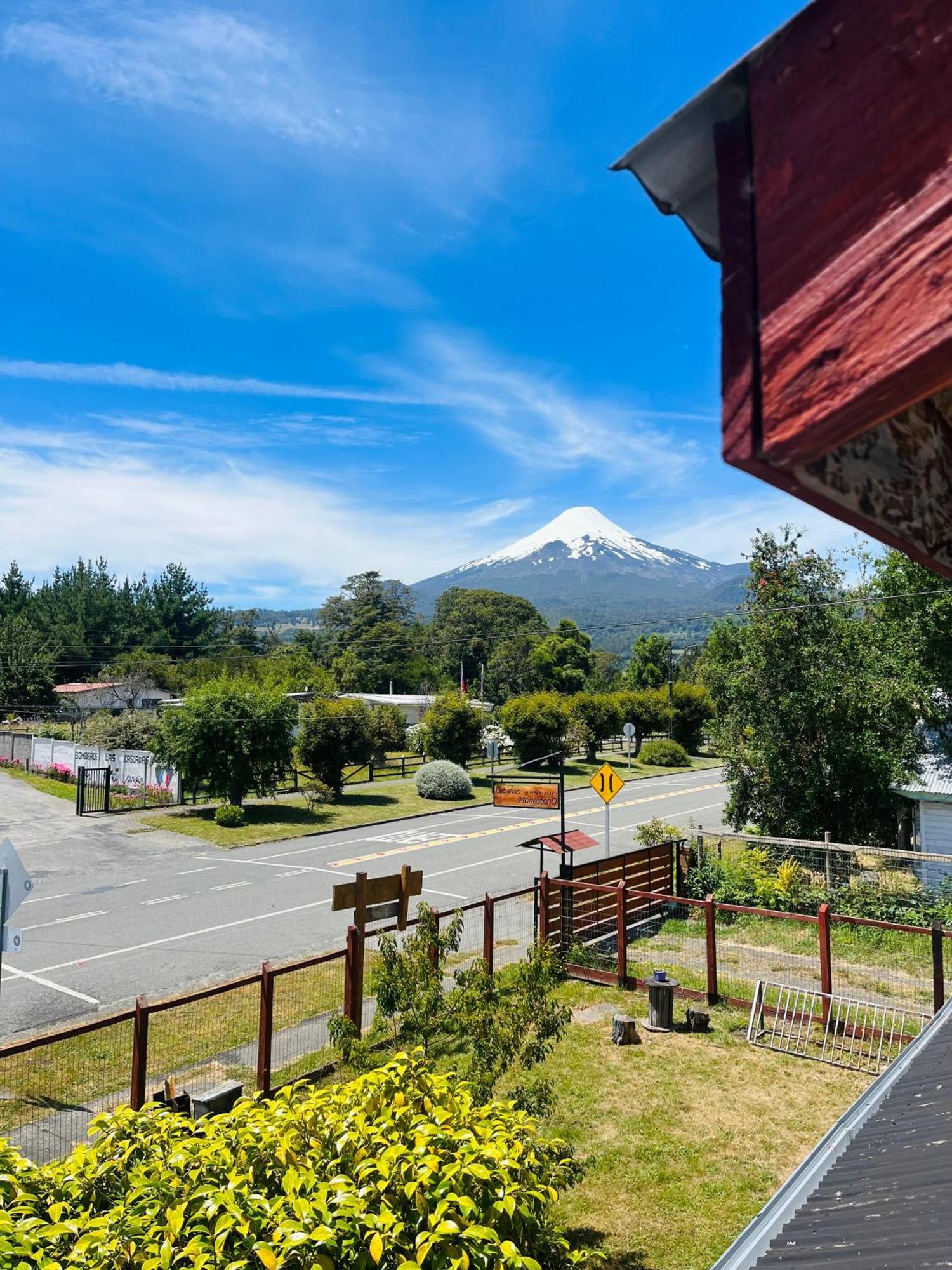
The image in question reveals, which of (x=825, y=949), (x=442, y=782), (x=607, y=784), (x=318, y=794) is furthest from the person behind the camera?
(x=442, y=782)

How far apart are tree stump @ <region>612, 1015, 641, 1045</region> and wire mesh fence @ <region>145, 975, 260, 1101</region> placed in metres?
4.17

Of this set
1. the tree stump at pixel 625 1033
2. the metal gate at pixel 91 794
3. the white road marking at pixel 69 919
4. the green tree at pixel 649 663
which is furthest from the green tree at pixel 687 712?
the tree stump at pixel 625 1033

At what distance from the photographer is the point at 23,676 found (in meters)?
54.0

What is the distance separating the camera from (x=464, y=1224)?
310cm

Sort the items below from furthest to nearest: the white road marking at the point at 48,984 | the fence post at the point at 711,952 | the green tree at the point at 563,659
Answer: the green tree at the point at 563,659
the white road marking at the point at 48,984
the fence post at the point at 711,952

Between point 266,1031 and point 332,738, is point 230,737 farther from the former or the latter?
point 266,1031

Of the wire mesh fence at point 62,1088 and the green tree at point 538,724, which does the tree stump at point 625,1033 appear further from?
the green tree at point 538,724

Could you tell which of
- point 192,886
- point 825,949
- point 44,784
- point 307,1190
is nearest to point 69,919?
point 192,886

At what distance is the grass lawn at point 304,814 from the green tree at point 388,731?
129 inches

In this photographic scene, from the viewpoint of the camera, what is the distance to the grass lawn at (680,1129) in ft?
21.2

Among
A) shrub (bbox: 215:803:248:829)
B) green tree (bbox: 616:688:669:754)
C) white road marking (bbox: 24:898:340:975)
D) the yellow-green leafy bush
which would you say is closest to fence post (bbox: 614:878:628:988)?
white road marking (bbox: 24:898:340:975)

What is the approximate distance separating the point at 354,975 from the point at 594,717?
3596 cm

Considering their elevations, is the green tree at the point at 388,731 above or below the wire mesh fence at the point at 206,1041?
above

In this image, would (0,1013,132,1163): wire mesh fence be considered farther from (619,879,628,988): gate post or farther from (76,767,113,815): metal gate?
(76,767,113,815): metal gate
